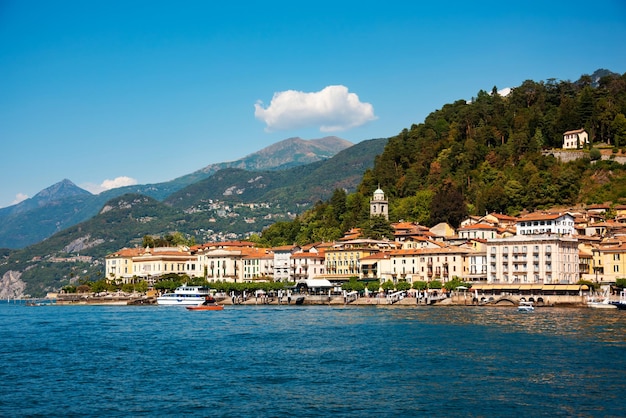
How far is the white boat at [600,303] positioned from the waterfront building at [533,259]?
5.15 m

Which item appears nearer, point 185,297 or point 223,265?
point 185,297

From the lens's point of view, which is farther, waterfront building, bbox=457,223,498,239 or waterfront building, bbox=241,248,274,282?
waterfront building, bbox=241,248,274,282

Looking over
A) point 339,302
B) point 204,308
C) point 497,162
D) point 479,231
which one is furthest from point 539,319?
point 497,162

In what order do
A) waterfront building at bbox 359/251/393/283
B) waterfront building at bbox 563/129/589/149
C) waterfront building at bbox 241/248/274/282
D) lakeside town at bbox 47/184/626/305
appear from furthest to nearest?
waterfront building at bbox 241/248/274/282
waterfront building at bbox 563/129/589/149
waterfront building at bbox 359/251/393/283
lakeside town at bbox 47/184/626/305

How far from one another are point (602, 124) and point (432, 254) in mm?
37592

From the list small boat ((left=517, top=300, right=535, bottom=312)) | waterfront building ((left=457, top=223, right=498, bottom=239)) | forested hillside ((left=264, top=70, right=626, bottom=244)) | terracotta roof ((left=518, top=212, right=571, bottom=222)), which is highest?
forested hillside ((left=264, top=70, right=626, bottom=244))

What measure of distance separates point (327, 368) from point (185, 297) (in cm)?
6985

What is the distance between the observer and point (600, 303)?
3265 inches

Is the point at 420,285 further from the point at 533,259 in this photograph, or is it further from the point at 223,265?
the point at 223,265

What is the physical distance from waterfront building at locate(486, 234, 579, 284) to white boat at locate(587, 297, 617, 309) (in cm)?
515

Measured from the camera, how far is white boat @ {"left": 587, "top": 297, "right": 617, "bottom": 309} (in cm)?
8156

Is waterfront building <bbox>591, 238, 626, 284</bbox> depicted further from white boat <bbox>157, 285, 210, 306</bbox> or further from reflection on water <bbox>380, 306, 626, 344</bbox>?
white boat <bbox>157, 285, 210, 306</bbox>

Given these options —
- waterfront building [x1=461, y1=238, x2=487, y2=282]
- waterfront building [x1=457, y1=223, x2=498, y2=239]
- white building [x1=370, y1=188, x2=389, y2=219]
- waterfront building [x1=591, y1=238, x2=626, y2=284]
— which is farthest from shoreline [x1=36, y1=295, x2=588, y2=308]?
white building [x1=370, y1=188, x2=389, y2=219]

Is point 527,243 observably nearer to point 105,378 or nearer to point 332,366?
point 332,366
